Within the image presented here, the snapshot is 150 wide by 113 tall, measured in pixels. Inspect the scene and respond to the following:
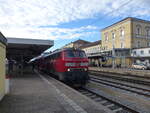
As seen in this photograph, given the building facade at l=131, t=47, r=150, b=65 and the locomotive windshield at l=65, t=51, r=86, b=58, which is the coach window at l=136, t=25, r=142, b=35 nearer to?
the building facade at l=131, t=47, r=150, b=65

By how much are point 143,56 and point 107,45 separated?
708 inches

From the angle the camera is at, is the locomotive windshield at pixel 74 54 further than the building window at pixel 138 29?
No

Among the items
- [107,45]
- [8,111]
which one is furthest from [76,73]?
[107,45]

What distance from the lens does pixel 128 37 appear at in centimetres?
5403

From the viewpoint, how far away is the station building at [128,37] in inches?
2056

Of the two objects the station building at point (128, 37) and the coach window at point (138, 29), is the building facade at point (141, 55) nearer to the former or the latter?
the station building at point (128, 37)

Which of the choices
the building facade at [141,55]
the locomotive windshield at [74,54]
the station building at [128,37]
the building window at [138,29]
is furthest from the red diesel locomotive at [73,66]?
the building window at [138,29]

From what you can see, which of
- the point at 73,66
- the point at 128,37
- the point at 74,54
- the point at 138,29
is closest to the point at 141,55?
the point at 128,37

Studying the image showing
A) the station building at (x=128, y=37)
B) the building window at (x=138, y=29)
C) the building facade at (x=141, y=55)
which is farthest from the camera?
the building window at (x=138, y=29)

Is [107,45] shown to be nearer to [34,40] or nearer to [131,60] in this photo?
[131,60]

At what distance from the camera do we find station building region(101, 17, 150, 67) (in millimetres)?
52219

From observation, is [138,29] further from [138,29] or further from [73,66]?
[73,66]

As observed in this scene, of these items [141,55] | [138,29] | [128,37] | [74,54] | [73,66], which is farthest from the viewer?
[138,29]

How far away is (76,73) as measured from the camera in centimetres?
1340
